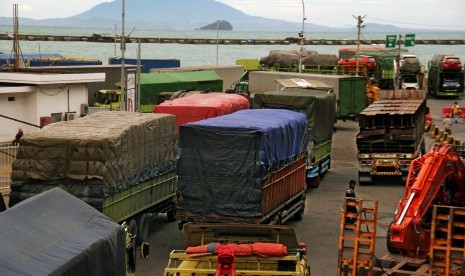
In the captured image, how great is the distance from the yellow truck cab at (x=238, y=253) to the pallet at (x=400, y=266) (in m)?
2.84

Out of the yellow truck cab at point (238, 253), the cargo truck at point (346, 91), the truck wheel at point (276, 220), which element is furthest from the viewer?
the cargo truck at point (346, 91)

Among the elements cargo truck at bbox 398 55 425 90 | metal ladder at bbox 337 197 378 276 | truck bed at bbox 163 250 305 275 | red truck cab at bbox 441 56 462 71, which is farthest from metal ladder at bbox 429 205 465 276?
red truck cab at bbox 441 56 462 71

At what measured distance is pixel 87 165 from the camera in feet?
67.7

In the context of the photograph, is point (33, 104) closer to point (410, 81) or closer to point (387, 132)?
point (387, 132)

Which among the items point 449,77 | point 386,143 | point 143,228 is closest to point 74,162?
point 143,228

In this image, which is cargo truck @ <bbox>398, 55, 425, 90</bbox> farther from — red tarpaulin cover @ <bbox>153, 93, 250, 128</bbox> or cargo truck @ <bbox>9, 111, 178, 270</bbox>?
cargo truck @ <bbox>9, 111, 178, 270</bbox>

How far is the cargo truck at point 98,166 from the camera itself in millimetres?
20625

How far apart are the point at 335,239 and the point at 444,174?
A: 601 cm

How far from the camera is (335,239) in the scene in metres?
24.7

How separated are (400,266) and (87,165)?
23.9 ft

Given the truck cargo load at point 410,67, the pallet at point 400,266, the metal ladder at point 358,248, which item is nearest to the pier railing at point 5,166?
the metal ladder at point 358,248

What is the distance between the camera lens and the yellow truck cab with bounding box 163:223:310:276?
533 inches

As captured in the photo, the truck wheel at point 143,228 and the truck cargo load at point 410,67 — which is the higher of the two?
the truck cargo load at point 410,67

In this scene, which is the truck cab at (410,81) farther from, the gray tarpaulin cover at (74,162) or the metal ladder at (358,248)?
the metal ladder at (358,248)
